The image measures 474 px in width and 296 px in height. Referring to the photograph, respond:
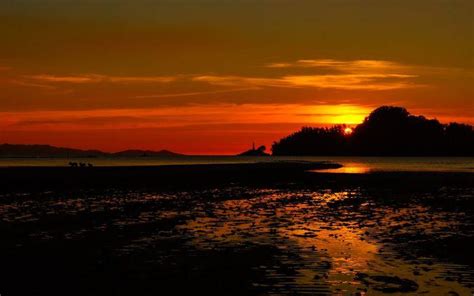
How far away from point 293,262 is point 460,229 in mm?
11872

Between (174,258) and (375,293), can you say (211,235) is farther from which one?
(375,293)

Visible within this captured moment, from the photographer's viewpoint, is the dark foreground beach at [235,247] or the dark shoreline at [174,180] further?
the dark shoreline at [174,180]

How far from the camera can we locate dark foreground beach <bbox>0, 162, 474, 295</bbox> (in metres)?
16.7

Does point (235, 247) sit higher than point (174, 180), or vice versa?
point (174, 180)

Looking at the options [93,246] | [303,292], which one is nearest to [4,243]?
→ [93,246]

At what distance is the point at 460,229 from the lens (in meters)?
28.2

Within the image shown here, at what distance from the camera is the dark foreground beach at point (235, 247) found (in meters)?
16.7

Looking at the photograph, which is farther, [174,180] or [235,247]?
[174,180]

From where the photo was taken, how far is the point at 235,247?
23.2 m

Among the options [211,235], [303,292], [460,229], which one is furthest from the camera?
[460,229]

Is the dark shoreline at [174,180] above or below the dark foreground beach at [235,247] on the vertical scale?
above

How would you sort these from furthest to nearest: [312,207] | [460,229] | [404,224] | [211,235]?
[312,207] → [404,224] → [460,229] → [211,235]

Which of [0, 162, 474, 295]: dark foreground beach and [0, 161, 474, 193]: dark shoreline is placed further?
[0, 161, 474, 193]: dark shoreline

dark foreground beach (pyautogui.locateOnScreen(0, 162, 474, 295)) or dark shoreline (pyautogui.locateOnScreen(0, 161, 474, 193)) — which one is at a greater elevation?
dark shoreline (pyautogui.locateOnScreen(0, 161, 474, 193))
